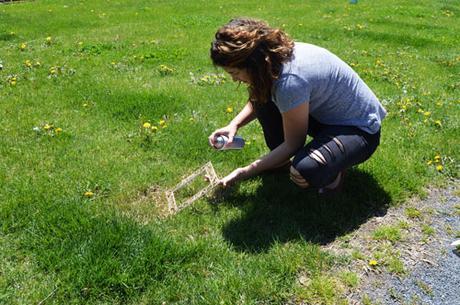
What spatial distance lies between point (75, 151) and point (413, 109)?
157 inches

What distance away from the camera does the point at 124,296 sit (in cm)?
298

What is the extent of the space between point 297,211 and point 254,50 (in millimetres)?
1370

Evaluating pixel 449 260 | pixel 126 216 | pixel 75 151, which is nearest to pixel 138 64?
pixel 75 151

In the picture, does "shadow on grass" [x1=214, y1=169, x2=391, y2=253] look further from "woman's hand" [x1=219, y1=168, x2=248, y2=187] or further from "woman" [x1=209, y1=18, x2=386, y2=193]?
"woman's hand" [x1=219, y1=168, x2=248, y2=187]

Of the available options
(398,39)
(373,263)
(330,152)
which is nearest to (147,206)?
(330,152)

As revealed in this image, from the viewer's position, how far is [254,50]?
3123mm

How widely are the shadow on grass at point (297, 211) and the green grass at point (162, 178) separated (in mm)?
12

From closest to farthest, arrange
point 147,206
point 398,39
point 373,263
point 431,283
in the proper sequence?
point 431,283 → point 373,263 → point 147,206 → point 398,39

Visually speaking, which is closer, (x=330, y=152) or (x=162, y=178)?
(x=330, y=152)

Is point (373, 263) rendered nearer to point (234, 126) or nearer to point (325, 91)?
point (325, 91)

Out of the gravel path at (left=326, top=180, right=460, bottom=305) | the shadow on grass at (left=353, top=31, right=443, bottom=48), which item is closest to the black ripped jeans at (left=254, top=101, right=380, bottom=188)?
the gravel path at (left=326, top=180, right=460, bottom=305)

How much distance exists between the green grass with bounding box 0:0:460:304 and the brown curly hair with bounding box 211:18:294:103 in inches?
44.7

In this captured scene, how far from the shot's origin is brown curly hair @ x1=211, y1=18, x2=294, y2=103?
307 cm

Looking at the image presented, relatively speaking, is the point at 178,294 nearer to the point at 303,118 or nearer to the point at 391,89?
the point at 303,118
